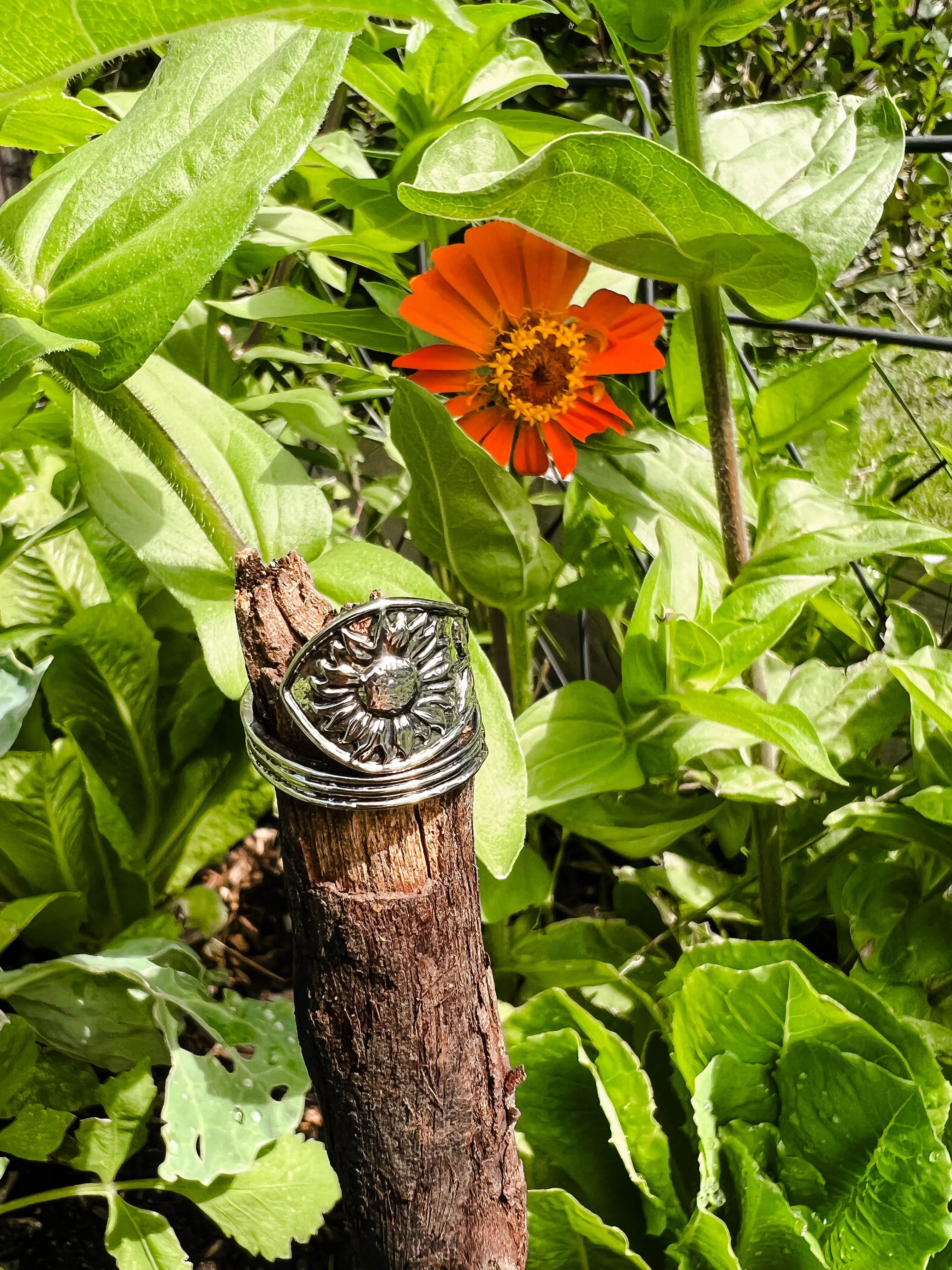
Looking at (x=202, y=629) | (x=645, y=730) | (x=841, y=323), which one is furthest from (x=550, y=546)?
(x=841, y=323)

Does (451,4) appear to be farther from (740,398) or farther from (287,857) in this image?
(740,398)

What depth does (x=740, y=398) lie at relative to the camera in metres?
0.74

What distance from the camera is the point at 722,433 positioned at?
1.89ft

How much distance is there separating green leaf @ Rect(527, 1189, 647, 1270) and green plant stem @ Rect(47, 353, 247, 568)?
1.26ft

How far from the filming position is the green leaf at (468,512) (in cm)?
56

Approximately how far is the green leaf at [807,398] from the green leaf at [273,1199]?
0.56 meters

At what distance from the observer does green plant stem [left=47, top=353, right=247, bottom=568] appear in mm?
475

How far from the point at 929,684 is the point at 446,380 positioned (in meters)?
0.34

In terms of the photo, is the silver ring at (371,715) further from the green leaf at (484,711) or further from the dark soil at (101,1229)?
the dark soil at (101,1229)

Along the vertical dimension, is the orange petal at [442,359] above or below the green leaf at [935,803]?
above

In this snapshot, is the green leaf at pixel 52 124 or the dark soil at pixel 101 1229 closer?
the green leaf at pixel 52 124

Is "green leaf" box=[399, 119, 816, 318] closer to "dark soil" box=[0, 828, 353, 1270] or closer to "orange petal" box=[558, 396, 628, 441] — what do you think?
"orange petal" box=[558, 396, 628, 441]

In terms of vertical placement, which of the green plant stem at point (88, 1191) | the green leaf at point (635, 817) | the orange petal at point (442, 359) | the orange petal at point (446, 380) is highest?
the orange petal at point (442, 359)

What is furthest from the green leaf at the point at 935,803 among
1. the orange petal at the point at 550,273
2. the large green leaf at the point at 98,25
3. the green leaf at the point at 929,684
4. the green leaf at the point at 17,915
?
the green leaf at the point at 17,915
